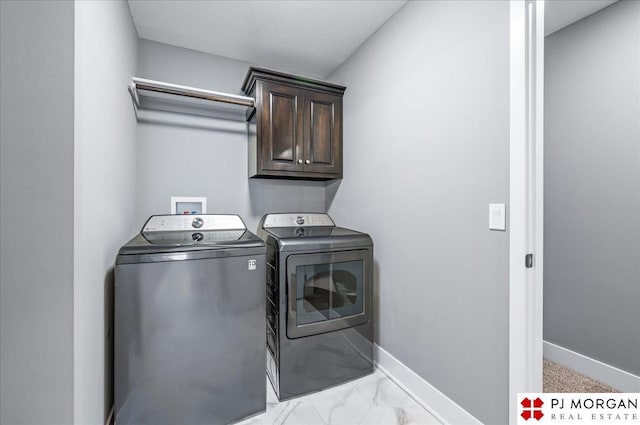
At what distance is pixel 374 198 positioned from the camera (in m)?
2.08

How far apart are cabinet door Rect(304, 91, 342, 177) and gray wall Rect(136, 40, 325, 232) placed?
0.46 meters

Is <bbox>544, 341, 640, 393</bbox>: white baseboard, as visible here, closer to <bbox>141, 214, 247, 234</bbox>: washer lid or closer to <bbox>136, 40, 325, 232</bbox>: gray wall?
<bbox>136, 40, 325, 232</bbox>: gray wall

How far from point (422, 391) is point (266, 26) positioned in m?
2.66

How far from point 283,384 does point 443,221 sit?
1377 millimetres

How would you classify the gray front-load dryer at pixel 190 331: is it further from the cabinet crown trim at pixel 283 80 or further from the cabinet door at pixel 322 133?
the cabinet crown trim at pixel 283 80

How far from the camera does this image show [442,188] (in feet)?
5.05

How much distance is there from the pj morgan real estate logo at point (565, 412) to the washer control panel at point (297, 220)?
1822 mm

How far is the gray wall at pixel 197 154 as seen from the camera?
84.2 inches

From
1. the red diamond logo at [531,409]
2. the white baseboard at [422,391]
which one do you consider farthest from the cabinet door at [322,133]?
the red diamond logo at [531,409]

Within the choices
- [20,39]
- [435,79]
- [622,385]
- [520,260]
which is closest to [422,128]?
[435,79]

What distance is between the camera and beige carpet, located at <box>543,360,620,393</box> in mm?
1758

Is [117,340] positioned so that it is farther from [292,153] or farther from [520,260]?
[520,260]

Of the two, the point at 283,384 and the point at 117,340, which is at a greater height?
the point at 117,340

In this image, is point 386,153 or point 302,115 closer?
point 386,153
